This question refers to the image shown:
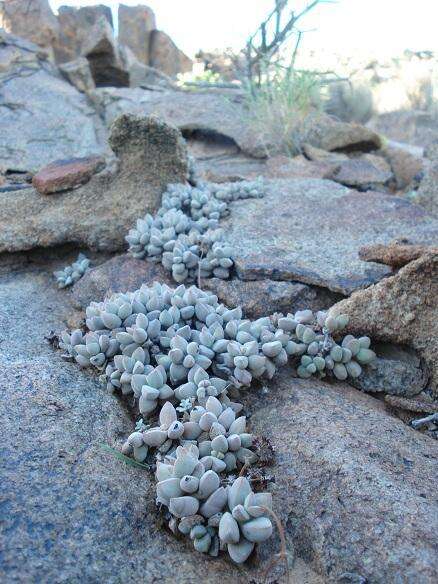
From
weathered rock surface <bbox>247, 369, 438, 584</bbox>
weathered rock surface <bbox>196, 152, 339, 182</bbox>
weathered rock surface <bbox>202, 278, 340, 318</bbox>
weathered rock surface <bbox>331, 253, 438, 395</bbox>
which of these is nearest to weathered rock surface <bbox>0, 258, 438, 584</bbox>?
weathered rock surface <bbox>247, 369, 438, 584</bbox>

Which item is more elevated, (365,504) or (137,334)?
(137,334)

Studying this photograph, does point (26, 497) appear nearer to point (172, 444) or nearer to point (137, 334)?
point (172, 444)

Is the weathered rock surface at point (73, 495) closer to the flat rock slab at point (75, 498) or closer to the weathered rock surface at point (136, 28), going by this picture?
the flat rock slab at point (75, 498)

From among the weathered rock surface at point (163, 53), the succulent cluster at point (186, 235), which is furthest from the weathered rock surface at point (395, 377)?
the weathered rock surface at point (163, 53)

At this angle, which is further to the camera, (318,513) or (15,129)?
(15,129)

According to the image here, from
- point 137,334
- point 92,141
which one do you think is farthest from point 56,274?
point 92,141

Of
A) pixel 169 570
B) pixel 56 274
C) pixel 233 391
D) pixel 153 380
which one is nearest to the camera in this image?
pixel 169 570

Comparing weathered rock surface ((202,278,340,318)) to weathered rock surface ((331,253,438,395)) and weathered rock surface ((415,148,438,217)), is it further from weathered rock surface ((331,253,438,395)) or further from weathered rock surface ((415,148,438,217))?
weathered rock surface ((415,148,438,217))
